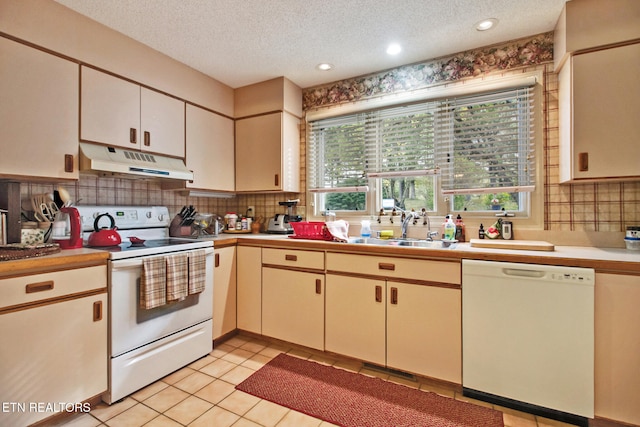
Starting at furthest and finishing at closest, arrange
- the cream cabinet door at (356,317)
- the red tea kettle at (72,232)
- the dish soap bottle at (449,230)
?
the dish soap bottle at (449,230) → the cream cabinet door at (356,317) → the red tea kettle at (72,232)

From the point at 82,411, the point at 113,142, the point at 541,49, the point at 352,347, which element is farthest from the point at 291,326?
the point at 541,49

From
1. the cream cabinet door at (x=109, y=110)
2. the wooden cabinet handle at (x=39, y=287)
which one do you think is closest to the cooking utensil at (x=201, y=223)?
the cream cabinet door at (x=109, y=110)

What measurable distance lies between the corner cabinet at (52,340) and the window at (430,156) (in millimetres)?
1958

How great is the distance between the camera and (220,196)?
3.15 meters

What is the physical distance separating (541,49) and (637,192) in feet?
3.68

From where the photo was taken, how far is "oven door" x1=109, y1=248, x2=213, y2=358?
1.70 m

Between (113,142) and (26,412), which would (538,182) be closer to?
(113,142)

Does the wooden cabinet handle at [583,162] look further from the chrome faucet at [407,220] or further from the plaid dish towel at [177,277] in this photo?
the plaid dish towel at [177,277]

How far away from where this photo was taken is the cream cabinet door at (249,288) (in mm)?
2479

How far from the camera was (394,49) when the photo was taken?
7.53 ft

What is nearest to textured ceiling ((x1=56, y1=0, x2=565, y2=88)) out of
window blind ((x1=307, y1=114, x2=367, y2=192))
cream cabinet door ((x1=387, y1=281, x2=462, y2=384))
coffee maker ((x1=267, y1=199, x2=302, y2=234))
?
window blind ((x1=307, y1=114, x2=367, y2=192))

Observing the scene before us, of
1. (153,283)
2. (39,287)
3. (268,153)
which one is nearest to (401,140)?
(268,153)

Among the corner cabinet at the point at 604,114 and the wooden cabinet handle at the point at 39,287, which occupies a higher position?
the corner cabinet at the point at 604,114

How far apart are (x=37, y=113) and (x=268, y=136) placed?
1.62m
